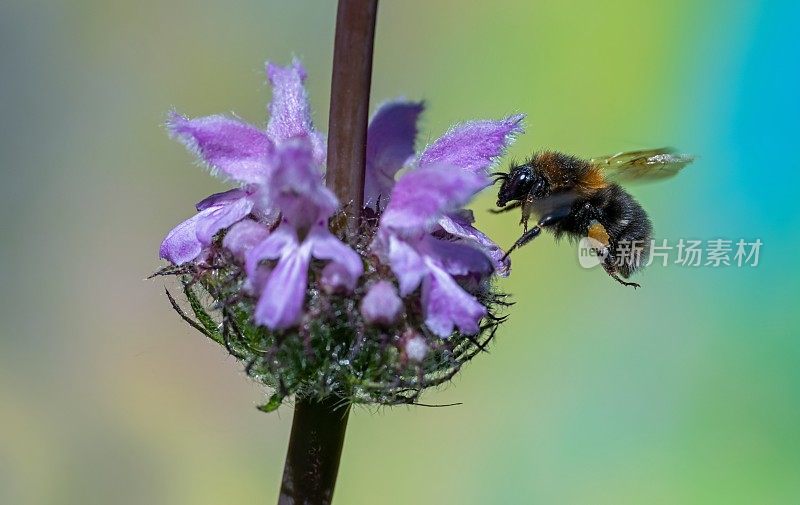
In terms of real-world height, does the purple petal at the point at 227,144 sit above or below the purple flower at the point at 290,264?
above

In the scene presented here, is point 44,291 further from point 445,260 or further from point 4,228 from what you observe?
point 445,260

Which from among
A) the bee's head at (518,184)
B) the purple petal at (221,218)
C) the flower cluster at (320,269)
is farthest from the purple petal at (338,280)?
the bee's head at (518,184)

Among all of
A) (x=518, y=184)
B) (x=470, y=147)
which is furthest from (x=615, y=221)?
(x=470, y=147)

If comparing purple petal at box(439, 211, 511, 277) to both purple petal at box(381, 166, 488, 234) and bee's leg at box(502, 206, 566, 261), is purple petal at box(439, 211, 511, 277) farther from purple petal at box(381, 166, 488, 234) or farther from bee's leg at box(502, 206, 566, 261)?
bee's leg at box(502, 206, 566, 261)

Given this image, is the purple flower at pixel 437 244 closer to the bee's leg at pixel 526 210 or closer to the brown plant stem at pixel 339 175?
the brown plant stem at pixel 339 175

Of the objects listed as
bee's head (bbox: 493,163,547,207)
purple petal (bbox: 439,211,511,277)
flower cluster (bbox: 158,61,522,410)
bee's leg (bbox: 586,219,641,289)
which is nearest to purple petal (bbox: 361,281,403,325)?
flower cluster (bbox: 158,61,522,410)

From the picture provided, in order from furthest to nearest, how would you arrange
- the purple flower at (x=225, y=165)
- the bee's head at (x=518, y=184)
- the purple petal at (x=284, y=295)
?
the bee's head at (x=518, y=184) < the purple flower at (x=225, y=165) < the purple petal at (x=284, y=295)

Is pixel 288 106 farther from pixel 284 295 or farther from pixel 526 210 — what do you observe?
pixel 526 210
